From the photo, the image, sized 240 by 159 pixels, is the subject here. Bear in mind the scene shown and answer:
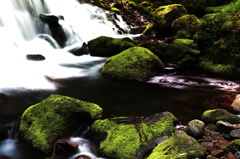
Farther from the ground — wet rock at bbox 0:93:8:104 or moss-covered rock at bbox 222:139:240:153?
wet rock at bbox 0:93:8:104

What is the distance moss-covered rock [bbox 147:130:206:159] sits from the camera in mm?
3617

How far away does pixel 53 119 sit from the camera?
16.6 ft

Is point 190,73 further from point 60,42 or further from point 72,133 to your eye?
point 60,42

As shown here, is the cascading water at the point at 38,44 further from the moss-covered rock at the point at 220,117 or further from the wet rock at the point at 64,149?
the moss-covered rock at the point at 220,117

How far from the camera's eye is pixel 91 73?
9.79 metres

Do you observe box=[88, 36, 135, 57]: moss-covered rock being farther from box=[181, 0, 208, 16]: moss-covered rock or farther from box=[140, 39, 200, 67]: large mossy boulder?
box=[181, 0, 208, 16]: moss-covered rock

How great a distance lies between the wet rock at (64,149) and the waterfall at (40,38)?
3.77 metres

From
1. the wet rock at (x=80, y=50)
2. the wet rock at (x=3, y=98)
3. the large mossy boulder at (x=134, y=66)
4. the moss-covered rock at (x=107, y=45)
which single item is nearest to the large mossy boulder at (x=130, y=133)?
the wet rock at (x=3, y=98)

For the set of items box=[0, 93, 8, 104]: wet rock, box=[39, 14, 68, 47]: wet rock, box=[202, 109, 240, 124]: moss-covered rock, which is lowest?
box=[202, 109, 240, 124]: moss-covered rock

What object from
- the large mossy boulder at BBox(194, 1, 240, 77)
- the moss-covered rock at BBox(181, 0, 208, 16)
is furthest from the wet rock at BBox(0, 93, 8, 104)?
the moss-covered rock at BBox(181, 0, 208, 16)

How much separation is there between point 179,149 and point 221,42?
22.6 ft

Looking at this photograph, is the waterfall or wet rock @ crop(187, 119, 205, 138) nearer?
wet rock @ crop(187, 119, 205, 138)

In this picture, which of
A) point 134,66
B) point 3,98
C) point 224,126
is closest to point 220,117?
point 224,126

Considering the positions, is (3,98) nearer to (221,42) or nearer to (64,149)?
(64,149)
